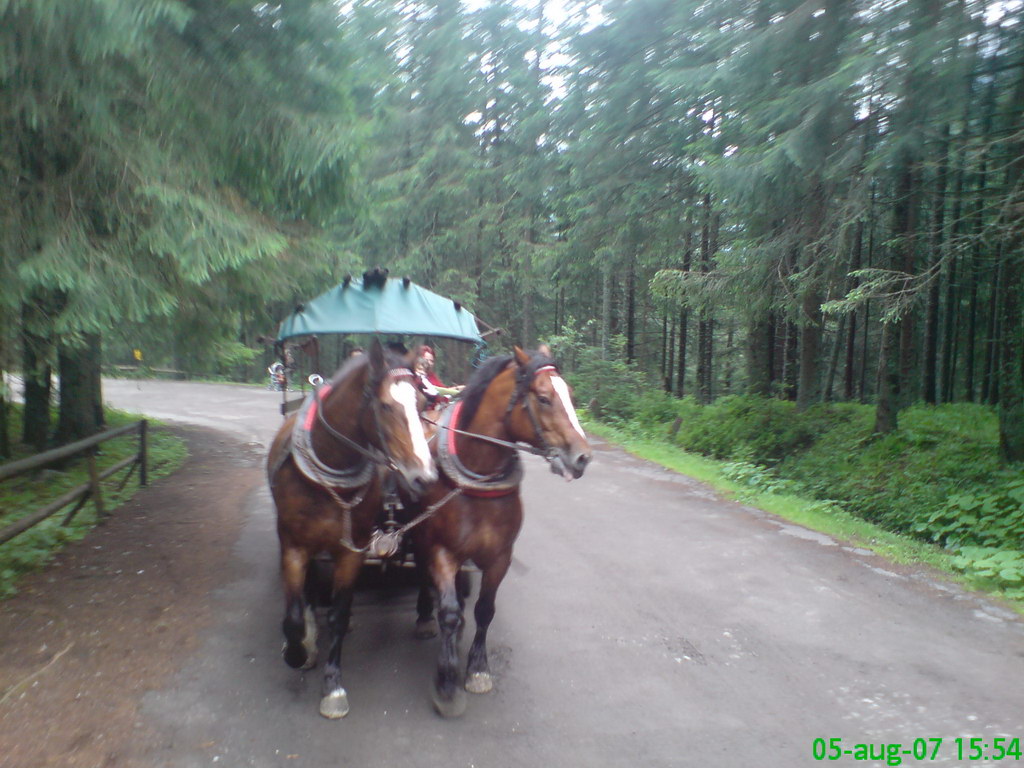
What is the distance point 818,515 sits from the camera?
8.68 metres

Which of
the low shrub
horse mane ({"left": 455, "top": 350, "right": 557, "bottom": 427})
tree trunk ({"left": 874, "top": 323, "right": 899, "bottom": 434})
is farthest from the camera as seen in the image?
tree trunk ({"left": 874, "top": 323, "right": 899, "bottom": 434})

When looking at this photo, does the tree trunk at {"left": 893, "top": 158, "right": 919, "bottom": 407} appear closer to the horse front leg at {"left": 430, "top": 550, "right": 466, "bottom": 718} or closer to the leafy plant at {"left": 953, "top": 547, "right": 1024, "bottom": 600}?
the leafy plant at {"left": 953, "top": 547, "right": 1024, "bottom": 600}

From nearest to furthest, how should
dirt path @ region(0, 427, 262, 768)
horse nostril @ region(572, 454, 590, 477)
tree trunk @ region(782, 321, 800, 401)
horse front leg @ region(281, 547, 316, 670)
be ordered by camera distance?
dirt path @ region(0, 427, 262, 768)
horse nostril @ region(572, 454, 590, 477)
horse front leg @ region(281, 547, 316, 670)
tree trunk @ region(782, 321, 800, 401)

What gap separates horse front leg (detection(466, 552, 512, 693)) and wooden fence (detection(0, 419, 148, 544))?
147 inches

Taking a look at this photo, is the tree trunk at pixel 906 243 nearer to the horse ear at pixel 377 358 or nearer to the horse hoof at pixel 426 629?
the horse hoof at pixel 426 629

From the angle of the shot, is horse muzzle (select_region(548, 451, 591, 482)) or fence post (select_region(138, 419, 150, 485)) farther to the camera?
fence post (select_region(138, 419, 150, 485))

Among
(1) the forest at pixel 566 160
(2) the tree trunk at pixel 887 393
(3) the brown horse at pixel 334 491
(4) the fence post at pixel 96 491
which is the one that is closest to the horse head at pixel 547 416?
(3) the brown horse at pixel 334 491

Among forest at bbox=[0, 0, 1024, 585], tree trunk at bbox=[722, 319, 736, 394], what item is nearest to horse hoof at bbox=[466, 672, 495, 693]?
forest at bbox=[0, 0, 1024, 585]

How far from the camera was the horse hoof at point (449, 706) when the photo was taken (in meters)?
3.69

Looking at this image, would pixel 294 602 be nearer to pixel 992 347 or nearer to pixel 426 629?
pixel 426 629

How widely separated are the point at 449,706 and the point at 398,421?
163cm

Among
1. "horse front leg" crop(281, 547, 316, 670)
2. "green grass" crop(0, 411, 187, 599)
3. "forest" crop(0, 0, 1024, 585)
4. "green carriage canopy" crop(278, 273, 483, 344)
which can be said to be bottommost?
"green grass" crop(0, 411, 187, 599)

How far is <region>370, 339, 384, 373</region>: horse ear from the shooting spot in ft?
11.1

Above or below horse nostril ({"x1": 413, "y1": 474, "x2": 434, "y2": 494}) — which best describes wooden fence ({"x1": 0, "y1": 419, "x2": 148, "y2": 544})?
below
